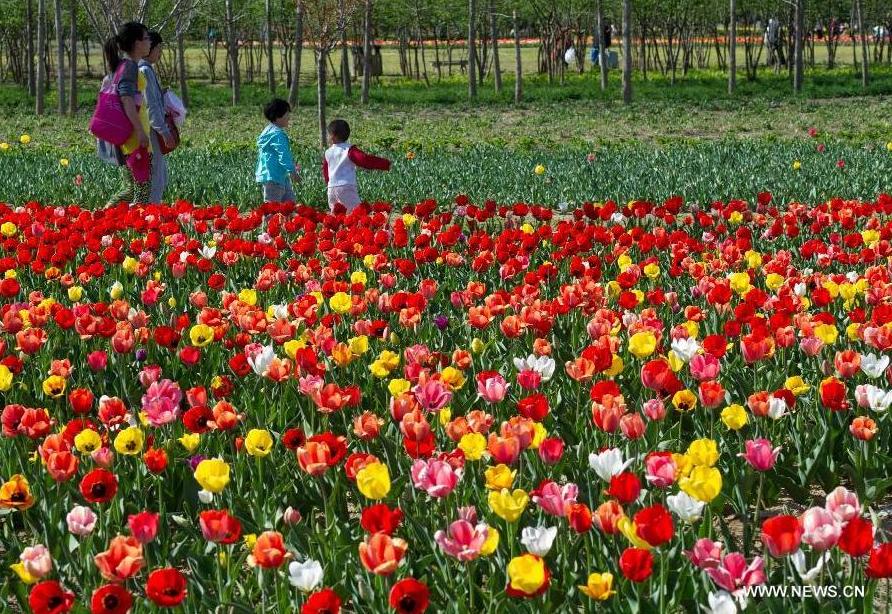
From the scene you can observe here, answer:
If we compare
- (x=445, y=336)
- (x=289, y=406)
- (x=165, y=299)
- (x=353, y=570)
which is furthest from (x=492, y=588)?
(x=165, y=299)

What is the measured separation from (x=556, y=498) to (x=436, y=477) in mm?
262

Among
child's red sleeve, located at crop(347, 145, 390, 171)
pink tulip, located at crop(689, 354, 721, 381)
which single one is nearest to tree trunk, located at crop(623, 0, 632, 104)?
child's red sleeve, located at crop(347, 145, 390, 171)

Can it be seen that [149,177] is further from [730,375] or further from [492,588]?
[492,588]

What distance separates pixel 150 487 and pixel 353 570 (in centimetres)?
89

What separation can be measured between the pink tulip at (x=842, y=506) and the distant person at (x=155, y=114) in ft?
21.7

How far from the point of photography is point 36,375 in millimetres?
4336

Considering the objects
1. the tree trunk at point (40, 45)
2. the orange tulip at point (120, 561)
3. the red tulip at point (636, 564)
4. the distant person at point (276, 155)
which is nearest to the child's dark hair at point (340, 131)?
the distant person at point (276, 155)

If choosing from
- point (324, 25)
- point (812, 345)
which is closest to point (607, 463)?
point (812, 345)

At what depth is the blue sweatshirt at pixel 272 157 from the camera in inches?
358

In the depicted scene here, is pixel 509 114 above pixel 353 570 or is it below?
above

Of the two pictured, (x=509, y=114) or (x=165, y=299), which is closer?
(x=165, y=299)

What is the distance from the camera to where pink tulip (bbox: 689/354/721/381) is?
131 inches

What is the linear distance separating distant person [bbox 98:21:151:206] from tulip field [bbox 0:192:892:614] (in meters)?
2.48

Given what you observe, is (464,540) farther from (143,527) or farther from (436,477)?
(143,527)
